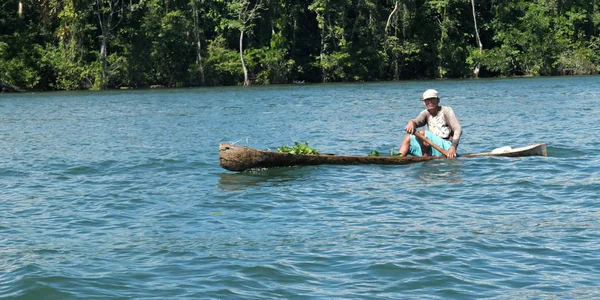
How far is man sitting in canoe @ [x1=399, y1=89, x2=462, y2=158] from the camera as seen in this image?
15.0 metres

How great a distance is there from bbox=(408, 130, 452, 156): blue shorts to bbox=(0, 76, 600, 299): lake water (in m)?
0.33

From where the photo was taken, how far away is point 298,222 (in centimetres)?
1097

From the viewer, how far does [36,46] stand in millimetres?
55000

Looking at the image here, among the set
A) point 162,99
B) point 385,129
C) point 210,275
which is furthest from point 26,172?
point 162,99

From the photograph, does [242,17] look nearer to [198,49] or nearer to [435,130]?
[198,49]

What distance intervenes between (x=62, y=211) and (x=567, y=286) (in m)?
6.87

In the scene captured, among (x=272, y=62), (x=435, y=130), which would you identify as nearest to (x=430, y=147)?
(x=435, y=130)

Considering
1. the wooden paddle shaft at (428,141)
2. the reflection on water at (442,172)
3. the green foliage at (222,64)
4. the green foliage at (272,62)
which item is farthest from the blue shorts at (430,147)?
the green foliage at (222,64)

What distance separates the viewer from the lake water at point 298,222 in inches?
327

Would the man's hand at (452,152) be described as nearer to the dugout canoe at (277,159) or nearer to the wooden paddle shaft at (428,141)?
the wooden paddle shaft at (428,141)

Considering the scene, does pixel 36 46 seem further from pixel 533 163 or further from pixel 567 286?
pixel 567 286

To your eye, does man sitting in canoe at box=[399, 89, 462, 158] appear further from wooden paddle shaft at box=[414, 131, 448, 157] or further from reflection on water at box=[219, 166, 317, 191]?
reflection on water at box=[219, 166, 317, 191]

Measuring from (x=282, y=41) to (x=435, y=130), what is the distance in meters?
42.5

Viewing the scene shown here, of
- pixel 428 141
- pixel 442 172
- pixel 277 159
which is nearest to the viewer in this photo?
pixel 442 172
